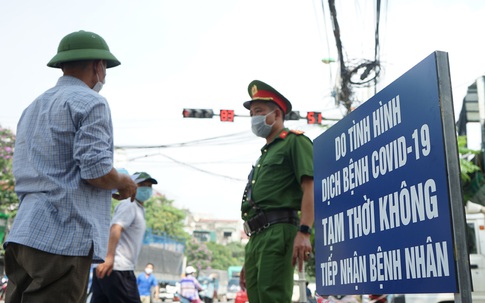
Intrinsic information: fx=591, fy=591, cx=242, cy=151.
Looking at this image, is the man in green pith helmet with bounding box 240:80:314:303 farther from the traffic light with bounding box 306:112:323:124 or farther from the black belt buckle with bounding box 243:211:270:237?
the traffic light with bounding box 306:112:323:124

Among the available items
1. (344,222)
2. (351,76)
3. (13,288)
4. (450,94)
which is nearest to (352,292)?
(344,222)

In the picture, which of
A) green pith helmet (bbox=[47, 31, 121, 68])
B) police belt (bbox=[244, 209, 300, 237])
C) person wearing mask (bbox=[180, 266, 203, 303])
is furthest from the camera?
person wearing mask (bbox=[180, 266, 203, 303])

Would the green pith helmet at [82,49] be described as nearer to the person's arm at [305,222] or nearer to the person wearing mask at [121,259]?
the person's arm at [305,222]

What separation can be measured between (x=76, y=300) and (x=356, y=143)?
4.25 feet

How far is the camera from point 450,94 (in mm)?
1784

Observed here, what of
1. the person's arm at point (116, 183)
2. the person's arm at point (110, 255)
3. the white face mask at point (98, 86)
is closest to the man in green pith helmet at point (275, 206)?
the person's arm at point (116, 183)

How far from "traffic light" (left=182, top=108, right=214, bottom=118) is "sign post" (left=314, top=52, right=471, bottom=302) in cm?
1490

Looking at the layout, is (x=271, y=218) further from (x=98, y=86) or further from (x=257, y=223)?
(x=98, y=86)

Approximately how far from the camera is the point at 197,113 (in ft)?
57.5

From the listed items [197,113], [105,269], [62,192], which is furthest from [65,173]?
[197,113]

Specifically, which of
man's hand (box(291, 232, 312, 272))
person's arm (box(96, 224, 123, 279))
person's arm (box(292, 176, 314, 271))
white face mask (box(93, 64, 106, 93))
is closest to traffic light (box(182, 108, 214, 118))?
person's arm (box(96, 224, 123, 279))

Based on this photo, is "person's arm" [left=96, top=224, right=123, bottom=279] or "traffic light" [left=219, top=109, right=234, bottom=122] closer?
"person's arm" [left=96, top=224, right=123, bottom=279]

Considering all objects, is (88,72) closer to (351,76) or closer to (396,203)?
(396,203)

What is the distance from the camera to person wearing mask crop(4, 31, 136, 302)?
2365 millimetres
